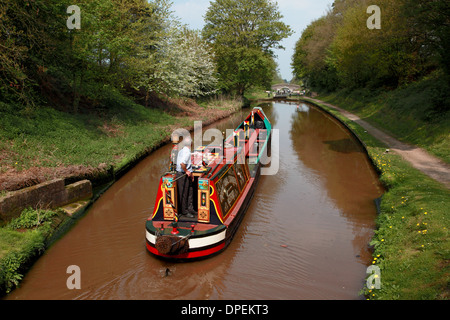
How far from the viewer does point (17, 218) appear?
661 centimetres

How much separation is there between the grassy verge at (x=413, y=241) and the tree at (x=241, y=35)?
90.1 feet

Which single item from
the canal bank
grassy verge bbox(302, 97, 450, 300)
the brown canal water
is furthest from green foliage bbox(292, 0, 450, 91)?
the canal bank

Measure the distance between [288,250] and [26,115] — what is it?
365 inches

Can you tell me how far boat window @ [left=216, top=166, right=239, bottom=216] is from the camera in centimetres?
682

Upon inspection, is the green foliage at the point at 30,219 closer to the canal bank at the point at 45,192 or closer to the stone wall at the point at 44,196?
the canal bank at the point at 45,192

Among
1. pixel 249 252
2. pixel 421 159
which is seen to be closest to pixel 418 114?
pixel 421 159

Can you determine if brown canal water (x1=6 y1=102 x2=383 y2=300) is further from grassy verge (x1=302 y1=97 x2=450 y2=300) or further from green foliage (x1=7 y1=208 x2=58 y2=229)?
green foliage (x1=7 y1=208 x2=58 y2=229)

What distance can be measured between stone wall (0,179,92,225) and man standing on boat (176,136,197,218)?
10.3 ft

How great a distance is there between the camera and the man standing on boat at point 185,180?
655 cm

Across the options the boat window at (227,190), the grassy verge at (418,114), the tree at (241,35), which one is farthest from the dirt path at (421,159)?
the tree at (241,35)

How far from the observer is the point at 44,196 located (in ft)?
24.2

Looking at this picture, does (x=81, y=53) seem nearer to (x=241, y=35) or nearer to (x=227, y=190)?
(x=227, y=190)

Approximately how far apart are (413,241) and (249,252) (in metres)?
2.99
